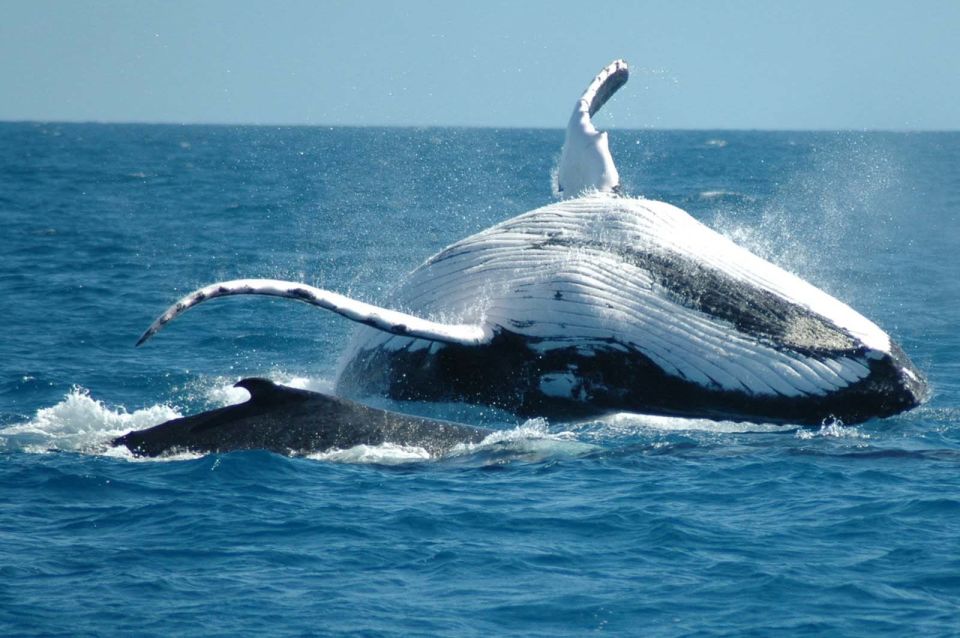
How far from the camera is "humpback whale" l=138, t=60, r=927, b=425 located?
12.6 m

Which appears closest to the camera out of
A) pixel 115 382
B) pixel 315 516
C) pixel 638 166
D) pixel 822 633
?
pixel 822 633

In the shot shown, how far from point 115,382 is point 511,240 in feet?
21.2

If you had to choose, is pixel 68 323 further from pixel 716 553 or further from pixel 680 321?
pixel 716 553

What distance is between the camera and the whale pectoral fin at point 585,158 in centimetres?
1507

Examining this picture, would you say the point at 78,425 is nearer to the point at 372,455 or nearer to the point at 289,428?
the point at 289,428

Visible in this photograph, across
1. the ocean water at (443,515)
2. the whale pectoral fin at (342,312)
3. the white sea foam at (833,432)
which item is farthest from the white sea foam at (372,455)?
the white sea foam at (833,432)

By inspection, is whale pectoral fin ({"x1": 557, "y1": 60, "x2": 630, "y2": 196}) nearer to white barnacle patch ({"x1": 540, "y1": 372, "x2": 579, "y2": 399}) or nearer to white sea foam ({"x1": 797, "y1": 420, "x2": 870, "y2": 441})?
white barnacle patch ({"x1": 540, "y1": 372, "x2": 579, "y2": 399})

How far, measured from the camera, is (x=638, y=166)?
86750 millimetres

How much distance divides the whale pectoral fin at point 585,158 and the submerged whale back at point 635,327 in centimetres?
116

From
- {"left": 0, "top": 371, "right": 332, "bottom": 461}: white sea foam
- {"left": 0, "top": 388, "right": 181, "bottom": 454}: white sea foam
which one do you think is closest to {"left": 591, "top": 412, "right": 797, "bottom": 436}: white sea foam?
{"left": 0, "top": 371, "right": 332, "bottom": 461}: white sea foam

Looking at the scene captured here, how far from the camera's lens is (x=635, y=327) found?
12.9 meters

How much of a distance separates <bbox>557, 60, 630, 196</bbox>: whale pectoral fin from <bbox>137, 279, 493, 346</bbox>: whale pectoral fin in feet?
8.98

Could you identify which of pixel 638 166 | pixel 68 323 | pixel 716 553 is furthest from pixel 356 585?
pixel 638 166

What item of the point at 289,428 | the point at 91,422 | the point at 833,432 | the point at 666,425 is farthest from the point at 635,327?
the point at 91,422
